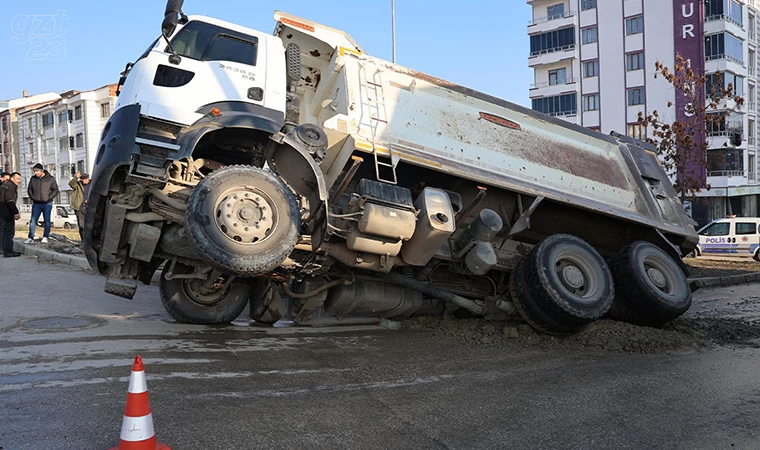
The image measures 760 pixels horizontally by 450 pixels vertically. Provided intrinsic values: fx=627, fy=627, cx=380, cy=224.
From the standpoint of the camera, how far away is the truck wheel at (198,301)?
685cm

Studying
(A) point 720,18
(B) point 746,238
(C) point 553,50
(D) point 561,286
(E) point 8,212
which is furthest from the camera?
(C) point 553,50

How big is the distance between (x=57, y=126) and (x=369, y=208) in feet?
230

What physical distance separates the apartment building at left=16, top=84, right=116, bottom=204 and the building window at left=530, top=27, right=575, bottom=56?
121ft

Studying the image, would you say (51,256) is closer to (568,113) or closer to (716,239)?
(716,239)

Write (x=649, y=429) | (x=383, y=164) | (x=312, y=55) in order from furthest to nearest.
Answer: (x=312, y=55) → (x=383, y=164) → (x=649, y=429)

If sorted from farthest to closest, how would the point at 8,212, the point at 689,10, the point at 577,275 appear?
the point at 689,10
the point at 8,212
the point at 577,275

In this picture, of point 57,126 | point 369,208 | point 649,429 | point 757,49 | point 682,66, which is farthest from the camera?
point 57,126

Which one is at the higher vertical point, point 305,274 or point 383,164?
point 383,164

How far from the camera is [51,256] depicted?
12.1 m

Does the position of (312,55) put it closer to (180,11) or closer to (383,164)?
(383,164)

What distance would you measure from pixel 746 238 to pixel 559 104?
102 feet

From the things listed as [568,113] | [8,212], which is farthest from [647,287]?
[568,113]

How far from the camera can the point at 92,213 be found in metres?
5.56

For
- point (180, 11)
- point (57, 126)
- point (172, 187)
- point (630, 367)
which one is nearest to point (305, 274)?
point (172, 187)
